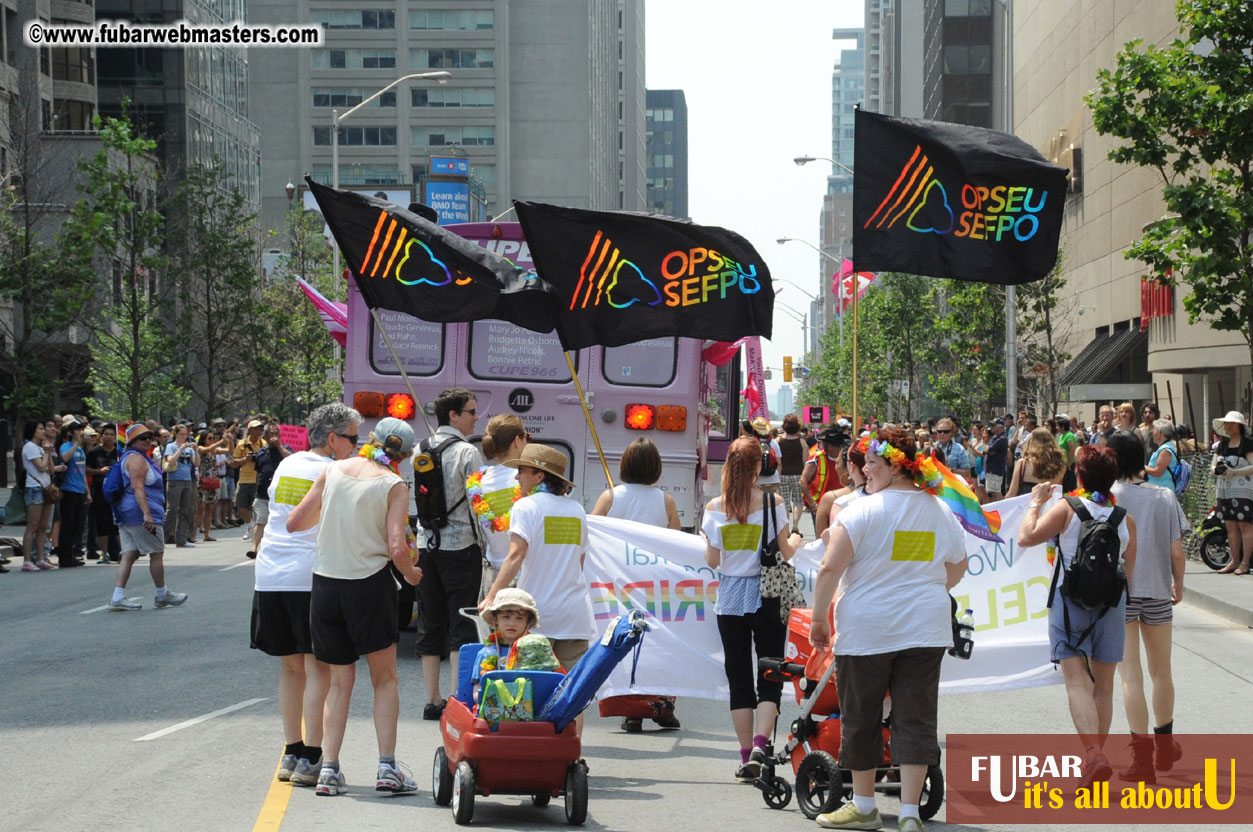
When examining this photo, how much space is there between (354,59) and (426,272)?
10949 cm

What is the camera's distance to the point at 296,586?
766 cm

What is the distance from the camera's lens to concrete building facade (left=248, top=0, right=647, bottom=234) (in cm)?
11281

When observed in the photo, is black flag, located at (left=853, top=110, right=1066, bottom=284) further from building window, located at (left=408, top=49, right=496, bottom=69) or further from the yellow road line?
building window, located at (left=408, top=49, right=496, bottom=69)

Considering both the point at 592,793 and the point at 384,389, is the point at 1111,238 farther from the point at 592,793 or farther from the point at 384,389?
the point at 592,793

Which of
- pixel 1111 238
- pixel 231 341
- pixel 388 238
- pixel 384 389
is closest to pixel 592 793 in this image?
pixel 388 238

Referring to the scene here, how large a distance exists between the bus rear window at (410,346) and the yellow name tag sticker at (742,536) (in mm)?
5159

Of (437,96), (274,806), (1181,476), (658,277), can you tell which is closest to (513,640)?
(274,806)

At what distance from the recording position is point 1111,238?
4794 centimetres

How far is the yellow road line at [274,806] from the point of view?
6812 millimetres

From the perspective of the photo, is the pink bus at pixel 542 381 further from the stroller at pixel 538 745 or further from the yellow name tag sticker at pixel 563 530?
the stroller at pixel 538 745

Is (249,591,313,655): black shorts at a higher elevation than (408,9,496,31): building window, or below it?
below

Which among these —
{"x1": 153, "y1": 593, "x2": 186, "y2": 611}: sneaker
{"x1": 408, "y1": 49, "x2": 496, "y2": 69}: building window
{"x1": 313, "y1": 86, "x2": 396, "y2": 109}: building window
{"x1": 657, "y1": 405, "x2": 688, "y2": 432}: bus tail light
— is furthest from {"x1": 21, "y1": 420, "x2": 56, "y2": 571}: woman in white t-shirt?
{"x1": 313, "y1": 86, "x2": 396, "y2": 109}: building window

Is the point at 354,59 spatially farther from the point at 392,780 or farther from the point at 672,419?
the point at 392,780

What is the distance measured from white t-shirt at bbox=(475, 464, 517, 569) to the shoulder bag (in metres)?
1.59
